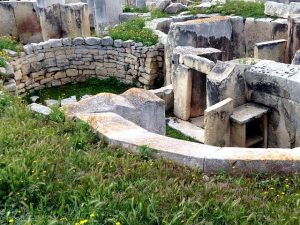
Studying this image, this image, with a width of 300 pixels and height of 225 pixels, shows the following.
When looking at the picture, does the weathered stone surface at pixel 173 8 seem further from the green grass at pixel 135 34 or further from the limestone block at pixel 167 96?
the limestone block at pixel 167 96

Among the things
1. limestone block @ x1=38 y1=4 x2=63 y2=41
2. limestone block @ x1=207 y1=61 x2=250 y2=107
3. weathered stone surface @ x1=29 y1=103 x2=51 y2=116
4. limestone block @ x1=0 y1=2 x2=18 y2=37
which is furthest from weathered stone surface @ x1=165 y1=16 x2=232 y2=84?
limestone block @ x1=0 y1=2 x2=18 y2=37

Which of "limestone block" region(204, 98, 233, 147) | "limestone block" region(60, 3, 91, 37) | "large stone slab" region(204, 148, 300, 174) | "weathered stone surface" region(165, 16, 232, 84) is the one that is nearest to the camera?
"large stone slab" region(204, 148, 300, 174)

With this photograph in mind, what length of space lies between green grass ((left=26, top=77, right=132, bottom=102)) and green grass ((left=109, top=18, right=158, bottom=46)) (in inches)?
43.3

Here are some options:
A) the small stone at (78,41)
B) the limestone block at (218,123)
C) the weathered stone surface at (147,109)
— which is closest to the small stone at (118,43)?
the small stone at (78,41)

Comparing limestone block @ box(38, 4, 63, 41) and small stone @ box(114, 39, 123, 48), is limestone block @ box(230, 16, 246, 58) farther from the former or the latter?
limestone block @ box(38, 4, 63, 41)

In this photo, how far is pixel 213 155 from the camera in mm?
3879

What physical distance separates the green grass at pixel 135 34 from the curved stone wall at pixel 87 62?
0.18 metres

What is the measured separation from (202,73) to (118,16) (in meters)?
5.44

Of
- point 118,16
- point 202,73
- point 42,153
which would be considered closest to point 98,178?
point 42,153

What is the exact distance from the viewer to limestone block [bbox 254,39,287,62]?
29.0 ft

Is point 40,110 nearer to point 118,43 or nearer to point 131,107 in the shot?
point 131,107

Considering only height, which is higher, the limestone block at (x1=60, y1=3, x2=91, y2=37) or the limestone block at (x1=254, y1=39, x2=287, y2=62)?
the limestone block at (x1=60, y1=3, x2=91, y2=37)

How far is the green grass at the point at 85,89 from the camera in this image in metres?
10.2

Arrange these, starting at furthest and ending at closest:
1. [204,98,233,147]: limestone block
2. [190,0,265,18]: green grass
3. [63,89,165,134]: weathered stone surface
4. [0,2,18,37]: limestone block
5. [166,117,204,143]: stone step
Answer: [0,2,18,37]: limestone block
[190,0,265,18]: green grass
[166,117,204,143]: stone step
[204,98,233,147]: limestone block
[63,89,165,134]: weathered stone surface
